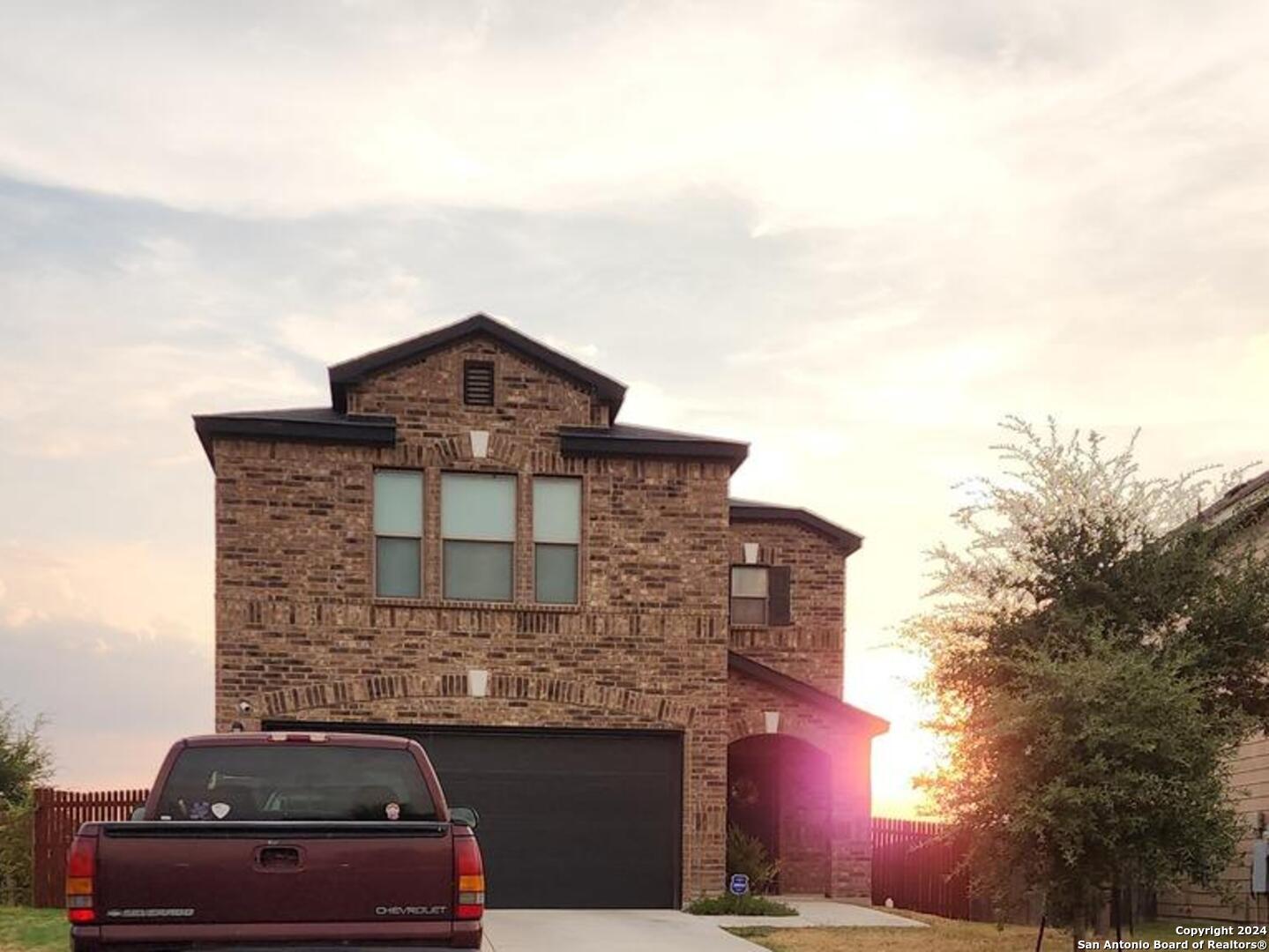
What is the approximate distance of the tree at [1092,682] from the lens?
17.1 m

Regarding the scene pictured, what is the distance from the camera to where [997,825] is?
59.2ft

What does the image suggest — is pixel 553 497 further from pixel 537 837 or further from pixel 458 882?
pixel 458 882

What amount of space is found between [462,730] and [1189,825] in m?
11.0

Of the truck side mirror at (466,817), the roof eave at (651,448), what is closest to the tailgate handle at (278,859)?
the truck side mirror at (466,817)

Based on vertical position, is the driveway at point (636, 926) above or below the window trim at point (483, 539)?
below

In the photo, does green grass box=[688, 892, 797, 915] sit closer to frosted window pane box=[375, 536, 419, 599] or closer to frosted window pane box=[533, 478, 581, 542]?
frosted window pane box=[533, 478, 581, 542]

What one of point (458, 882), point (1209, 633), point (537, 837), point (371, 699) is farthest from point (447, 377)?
point (458, 882)

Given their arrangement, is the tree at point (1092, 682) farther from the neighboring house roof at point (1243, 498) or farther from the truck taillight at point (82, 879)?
the truck taillight at point (82, 879)

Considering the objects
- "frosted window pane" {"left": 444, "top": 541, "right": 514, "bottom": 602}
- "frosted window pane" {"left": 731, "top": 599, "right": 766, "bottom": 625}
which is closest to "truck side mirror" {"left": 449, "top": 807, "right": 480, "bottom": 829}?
"frosted window pane" {"left": 444, "top": 541, "right": 514, "bottom": 602}

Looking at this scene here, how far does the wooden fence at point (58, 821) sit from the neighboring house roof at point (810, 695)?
32.1 feet

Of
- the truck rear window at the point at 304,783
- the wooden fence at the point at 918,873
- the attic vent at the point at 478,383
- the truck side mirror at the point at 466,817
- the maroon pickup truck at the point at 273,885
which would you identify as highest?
the attic vent at the point at 478,383

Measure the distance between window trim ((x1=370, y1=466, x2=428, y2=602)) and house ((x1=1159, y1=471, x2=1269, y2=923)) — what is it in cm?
1117

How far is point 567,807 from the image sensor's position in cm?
2447

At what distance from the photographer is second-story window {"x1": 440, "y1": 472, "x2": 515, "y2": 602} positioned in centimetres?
2448
